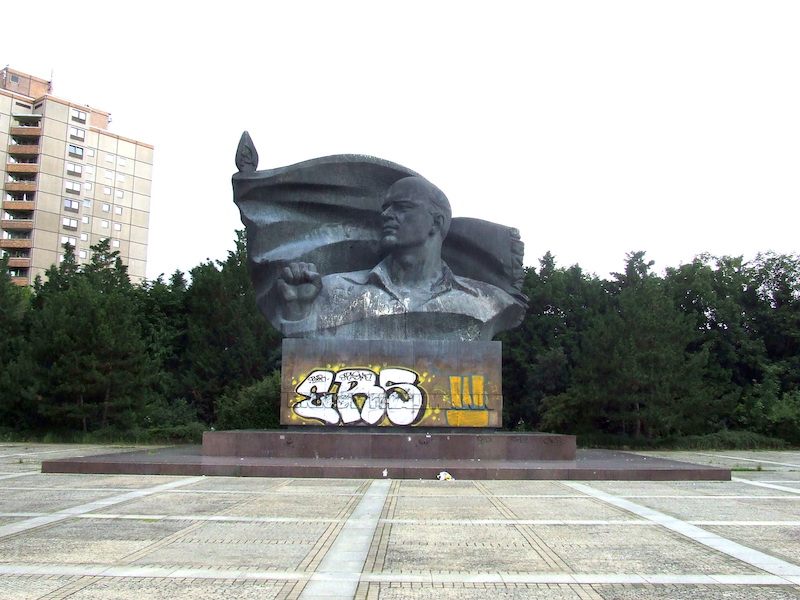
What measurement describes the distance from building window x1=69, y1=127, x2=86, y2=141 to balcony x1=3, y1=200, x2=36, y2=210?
6.79m

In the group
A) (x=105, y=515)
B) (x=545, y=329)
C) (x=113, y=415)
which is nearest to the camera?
(x=105, y=515)

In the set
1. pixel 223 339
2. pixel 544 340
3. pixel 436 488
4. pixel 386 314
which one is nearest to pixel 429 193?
pixel 386 314

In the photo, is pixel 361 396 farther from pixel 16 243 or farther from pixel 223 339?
pixel 16 243

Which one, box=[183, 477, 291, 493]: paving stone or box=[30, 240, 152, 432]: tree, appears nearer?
box=[183, 477, 291, 493]: paving stone

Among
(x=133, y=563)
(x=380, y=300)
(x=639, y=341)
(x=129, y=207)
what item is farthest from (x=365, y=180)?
(x=129, y=207)

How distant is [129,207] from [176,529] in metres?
65.4

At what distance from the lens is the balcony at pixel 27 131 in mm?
62312

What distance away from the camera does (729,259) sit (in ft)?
131

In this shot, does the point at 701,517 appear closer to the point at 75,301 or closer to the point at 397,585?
the point at 397,585

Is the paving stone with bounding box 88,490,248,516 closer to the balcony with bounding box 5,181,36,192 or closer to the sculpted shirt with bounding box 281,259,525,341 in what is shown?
the sculpted shirt with bounding box 281,259,525,341

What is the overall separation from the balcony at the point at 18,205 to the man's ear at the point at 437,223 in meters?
54.2

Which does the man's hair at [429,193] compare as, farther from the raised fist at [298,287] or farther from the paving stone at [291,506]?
the paving stone at [291,506]

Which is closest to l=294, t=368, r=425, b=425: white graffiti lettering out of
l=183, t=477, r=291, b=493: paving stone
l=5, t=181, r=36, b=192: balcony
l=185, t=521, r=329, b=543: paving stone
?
l=183, t=477, r=291, b=493: paving stone

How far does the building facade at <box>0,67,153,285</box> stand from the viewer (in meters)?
61.8
